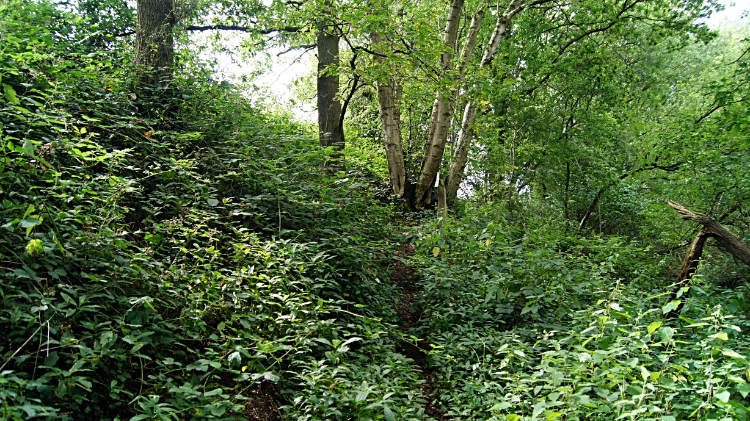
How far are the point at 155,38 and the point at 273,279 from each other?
17.9 feet

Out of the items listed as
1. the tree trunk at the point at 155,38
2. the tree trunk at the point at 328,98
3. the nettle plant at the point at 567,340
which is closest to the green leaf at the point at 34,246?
the nettle plant at the point at 567,340

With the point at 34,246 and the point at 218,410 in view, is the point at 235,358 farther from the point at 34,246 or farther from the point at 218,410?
the point at 34,246

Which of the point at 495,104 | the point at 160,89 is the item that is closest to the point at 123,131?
the point at 160,89

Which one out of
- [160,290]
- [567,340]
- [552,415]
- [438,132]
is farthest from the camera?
[438,132]

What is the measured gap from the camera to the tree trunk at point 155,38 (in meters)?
6.63

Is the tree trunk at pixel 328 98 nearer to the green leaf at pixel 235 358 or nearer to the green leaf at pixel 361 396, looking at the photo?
the green leaf at pixel 235 358

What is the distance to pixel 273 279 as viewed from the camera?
11.5 feet

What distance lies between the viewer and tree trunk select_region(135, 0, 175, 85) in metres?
6.63

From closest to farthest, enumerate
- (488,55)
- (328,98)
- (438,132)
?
1. (488,55)
2. (438,132)
3. (328,98)

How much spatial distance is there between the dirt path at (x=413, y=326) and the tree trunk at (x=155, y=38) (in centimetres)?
505

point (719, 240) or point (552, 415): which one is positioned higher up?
point (719, 240)

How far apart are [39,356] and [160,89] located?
4920mm

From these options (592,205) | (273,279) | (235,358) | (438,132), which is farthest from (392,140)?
(235,358)

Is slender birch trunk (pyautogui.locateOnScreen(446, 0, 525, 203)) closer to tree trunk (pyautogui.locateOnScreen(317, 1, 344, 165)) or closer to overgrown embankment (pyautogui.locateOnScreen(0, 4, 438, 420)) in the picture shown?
tree trunk (pyautogui.locateOnScreen(317, 1, 344, 165))
